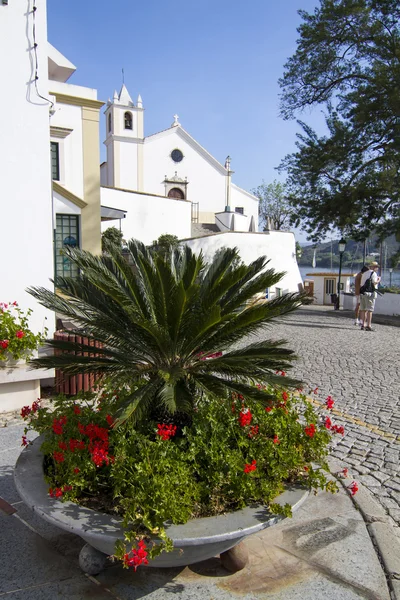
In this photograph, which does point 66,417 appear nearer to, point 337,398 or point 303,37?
point 337,398

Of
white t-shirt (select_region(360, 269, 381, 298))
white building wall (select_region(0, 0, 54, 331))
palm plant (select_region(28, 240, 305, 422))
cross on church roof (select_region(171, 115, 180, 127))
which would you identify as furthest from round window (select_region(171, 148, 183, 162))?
palm plant (select_region(28, 240, 305, 422))

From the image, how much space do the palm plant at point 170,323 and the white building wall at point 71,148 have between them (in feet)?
46.6

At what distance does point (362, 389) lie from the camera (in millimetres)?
7730

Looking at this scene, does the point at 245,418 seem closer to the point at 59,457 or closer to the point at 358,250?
the point at 59,457

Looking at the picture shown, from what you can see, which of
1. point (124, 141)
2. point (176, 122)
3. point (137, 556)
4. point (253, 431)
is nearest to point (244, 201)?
point (176, 122)

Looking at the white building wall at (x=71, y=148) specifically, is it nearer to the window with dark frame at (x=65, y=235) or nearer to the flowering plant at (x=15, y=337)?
the window with dark frame at (x=65, y=235)

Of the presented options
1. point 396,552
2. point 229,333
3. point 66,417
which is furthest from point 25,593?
point 396,552

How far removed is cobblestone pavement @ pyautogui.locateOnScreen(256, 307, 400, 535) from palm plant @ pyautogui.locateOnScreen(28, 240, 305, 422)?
1.68 ft

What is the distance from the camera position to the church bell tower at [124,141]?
46.6 m

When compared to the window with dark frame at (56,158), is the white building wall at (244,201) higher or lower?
higher

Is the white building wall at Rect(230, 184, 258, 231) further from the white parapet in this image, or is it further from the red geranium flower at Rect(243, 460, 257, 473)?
the red geranium flower at Rect(243, 460, 257, 473)

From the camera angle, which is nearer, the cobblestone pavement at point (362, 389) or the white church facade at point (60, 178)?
the cobblestone pavement at point (362, 389)

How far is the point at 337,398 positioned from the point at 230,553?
458cm

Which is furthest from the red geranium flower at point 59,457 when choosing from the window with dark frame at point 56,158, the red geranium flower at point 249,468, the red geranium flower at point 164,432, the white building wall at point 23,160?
the window with dark frame at point 56,158
